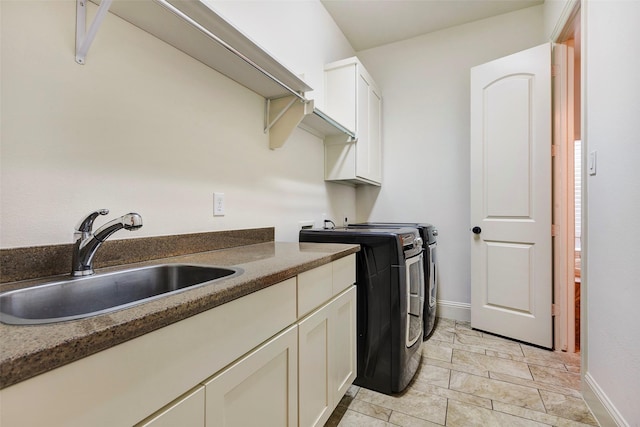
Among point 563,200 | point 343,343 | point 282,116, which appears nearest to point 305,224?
point 282,116

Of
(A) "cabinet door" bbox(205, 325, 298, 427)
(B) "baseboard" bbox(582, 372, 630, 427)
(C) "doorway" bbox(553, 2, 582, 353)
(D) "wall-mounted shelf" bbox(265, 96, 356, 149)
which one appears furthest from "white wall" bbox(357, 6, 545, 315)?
(A) "cabinet door" bbox(205, 325, 298, 427)

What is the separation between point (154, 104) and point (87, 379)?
99 cm

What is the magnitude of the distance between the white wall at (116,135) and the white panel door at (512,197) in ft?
6.08

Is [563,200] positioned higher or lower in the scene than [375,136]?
lower

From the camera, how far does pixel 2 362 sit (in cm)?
38

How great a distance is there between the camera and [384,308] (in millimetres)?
1643

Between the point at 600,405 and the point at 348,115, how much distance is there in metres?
2.25

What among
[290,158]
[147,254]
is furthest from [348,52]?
[147,254]

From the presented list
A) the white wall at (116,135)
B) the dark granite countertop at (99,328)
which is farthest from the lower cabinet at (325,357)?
the white wall at (116,135)

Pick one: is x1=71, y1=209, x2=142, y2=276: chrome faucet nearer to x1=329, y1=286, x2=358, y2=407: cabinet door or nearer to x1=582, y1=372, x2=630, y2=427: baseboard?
x1=329, y1=286, x2=358, y2=407: cabinet door

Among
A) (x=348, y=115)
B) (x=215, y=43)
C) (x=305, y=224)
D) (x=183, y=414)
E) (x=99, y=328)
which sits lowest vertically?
(x=183, y=414)

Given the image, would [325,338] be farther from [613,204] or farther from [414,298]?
[613,204]

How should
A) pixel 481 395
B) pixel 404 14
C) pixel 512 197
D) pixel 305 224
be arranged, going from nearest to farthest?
pixel 481 395, pixel 305 224, pixel 512 197, pixel 404 14

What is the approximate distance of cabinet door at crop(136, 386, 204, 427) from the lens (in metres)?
0.58
